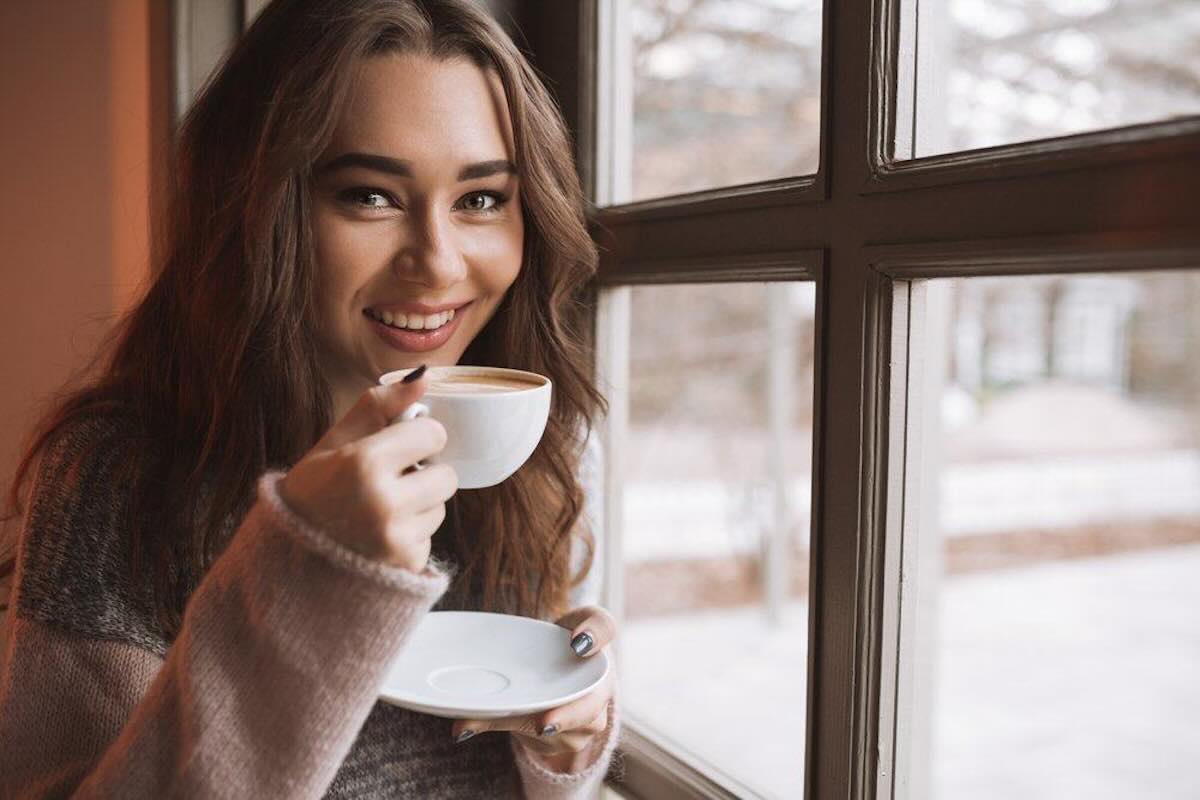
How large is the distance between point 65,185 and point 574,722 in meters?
1.10

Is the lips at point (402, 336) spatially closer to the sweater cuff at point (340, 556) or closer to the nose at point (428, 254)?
the nose at point (428, 254)

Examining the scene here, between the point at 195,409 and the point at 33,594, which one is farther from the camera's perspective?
the point at 195,409

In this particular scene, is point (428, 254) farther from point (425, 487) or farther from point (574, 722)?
point (574, 722)

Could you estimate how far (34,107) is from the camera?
4.46ft

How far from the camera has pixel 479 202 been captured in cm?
94

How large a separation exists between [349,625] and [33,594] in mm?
340

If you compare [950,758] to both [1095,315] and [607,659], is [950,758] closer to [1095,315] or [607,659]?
[1095,315]

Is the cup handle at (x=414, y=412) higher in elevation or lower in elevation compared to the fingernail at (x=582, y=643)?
→ higher

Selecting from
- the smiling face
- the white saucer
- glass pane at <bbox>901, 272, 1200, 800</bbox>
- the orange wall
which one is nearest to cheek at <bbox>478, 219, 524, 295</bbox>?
the smiling face

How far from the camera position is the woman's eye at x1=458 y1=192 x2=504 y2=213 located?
94 centimetres

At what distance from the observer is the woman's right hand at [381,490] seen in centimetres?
64

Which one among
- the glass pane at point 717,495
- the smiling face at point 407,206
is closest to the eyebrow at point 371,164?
the smiling face at point 407,206

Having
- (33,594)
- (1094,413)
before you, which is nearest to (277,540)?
(33,594)

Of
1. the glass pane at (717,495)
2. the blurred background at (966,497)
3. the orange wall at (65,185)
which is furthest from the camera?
the glass pane at (717,495)
